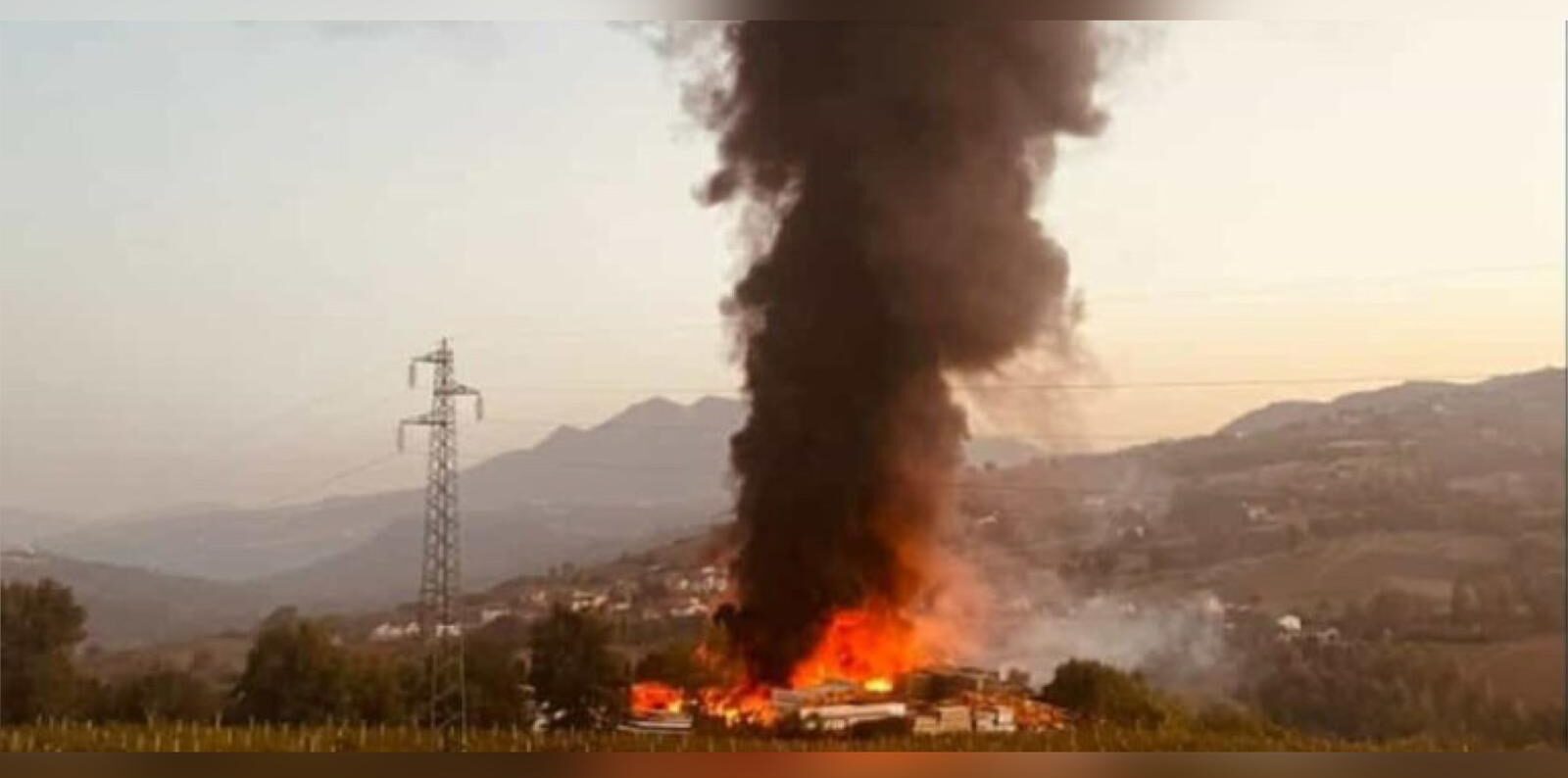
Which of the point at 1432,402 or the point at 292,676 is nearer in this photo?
the point at 292,676

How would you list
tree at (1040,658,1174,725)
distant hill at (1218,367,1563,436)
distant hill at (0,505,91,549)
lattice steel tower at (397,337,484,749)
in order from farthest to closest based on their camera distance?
distant hill at (1218,367,1563,436), tree at (1040,658,1174,725), lattice steel tower at (397,337,484,749), distant hill at (0,505,91,549)

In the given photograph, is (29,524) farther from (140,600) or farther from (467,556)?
(467,556)

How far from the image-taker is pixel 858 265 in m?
3.81

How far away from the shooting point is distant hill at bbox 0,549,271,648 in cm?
364

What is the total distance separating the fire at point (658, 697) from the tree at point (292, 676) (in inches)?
25.4

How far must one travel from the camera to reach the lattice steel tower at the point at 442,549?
3746mm

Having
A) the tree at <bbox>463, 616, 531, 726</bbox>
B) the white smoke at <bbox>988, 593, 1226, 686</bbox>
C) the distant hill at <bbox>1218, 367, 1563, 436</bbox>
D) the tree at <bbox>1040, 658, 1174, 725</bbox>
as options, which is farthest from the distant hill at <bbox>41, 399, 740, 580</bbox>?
the distant hill at <bbox>1218, 367, 1563, 436</bbox>

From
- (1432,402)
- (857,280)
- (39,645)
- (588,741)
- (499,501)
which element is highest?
(857,280)

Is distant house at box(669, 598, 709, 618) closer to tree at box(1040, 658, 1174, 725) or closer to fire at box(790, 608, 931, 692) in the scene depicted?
fire at box(790, 608, 931, 692)

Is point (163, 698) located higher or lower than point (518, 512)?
lower

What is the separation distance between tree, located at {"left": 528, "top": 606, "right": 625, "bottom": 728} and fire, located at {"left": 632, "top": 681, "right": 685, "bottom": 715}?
6cm

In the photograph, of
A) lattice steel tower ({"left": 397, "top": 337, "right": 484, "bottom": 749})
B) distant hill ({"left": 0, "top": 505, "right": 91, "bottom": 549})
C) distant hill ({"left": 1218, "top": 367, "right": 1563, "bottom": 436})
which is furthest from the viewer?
distant hill ({"left": 1218, "top": 367, "right": 1563, "bottom": 436})

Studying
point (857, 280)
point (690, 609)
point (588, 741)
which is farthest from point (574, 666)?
point (857, 280)

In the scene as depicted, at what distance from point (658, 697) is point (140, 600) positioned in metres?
1.16
